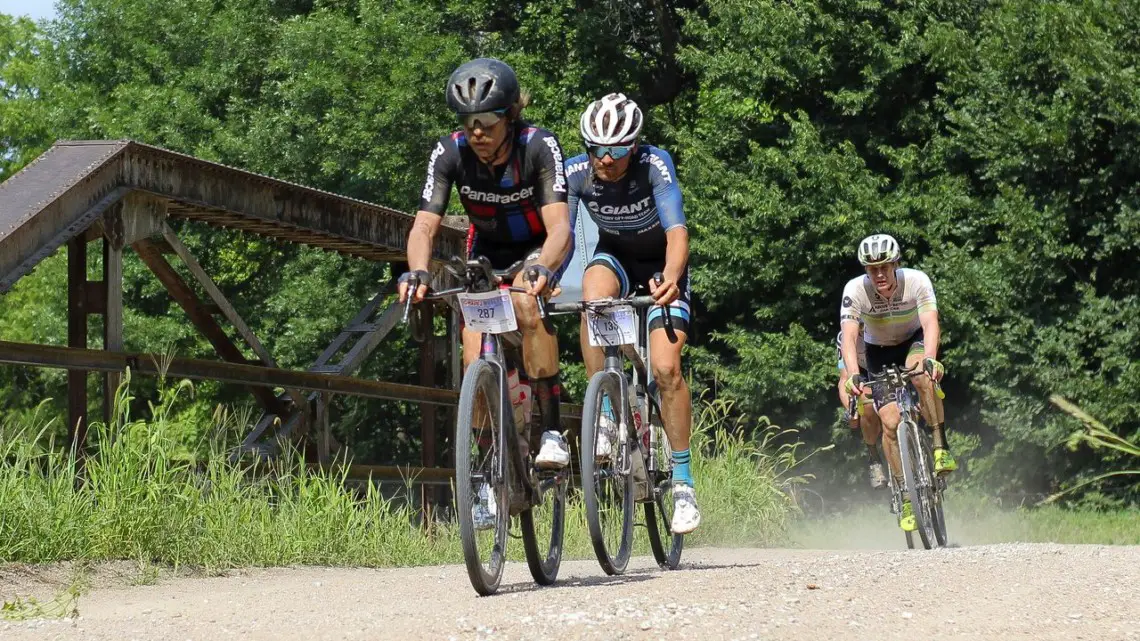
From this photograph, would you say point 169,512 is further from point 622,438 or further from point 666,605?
point 666,605

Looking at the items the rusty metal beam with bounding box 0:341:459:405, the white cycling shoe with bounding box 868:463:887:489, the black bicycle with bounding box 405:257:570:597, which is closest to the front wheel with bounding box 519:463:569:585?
the black bicycle with bounding box 405:257:570:597

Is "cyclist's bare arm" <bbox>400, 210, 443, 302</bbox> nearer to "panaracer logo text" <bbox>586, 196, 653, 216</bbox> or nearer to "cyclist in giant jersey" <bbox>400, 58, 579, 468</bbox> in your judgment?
"cyclist in giant jersey" <bbox>400, 58, 579, 468</bbox>

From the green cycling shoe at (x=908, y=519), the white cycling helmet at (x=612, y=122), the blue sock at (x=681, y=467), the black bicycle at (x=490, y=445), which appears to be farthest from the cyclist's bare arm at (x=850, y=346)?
the black bicycle at (x=490, y=445)

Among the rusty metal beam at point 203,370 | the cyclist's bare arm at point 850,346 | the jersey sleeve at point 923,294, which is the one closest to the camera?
the rusty metal beam at point 203,370

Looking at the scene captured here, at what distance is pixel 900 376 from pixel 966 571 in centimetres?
429

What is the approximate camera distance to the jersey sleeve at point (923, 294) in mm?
11617

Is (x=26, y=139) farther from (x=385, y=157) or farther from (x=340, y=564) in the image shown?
(x=340, y=564)

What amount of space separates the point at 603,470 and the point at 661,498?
41.1 inches

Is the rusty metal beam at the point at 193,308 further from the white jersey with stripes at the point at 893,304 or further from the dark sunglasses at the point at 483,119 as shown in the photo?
the dark sunglasses at the point at 483,119

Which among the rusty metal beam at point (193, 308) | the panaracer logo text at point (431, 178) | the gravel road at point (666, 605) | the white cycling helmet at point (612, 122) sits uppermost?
the rusty metal beam at point (193, 308)

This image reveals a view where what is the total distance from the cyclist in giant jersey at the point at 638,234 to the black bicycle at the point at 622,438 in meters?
0.09

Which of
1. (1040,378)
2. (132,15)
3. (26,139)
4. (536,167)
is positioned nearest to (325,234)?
(536,167)

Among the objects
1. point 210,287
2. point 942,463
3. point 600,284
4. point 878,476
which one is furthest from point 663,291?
point 210,287

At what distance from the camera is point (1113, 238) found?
768 inches
